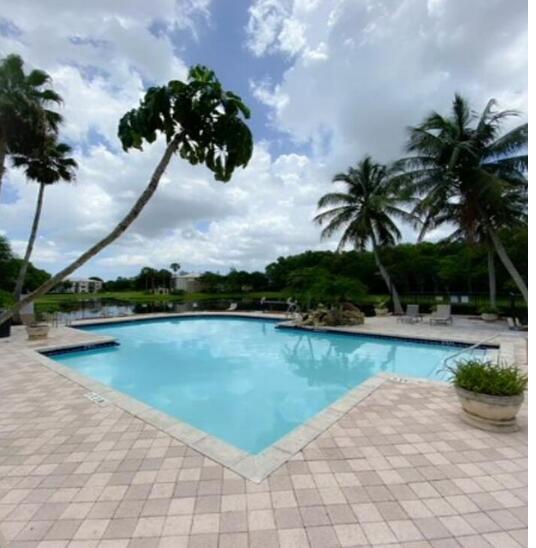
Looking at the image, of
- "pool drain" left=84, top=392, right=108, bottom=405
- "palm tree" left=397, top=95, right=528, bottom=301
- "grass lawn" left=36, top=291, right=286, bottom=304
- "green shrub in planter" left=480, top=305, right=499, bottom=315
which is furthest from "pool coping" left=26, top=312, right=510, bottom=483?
"grass lawn" left=36, top=291, right=286, bottom=304

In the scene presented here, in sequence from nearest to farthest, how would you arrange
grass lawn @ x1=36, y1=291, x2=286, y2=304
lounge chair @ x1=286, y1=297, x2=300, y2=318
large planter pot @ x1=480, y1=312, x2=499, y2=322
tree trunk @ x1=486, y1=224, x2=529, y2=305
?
tree trunk @ x1=486, y1=224, x2=529, y2=305
large planter pot @ x1=480, y1=312, x2=499, y2=322
lounge chair @ x1=286, y1=297, x2=300, y2=318
grass lawn @ x1=36, y1=291, x2=286, y2=304

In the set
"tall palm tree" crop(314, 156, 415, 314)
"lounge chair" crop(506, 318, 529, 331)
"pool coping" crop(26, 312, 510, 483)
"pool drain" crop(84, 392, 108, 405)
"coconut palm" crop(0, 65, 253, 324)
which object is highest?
"tall palm tree" crop(314, 156, 415, 314)

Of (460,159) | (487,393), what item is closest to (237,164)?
(487,393)

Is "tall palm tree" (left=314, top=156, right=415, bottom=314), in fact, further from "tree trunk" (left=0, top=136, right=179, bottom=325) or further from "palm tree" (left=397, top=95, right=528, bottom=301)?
"tree trunk" (left=0, top=136, right=179, bottom=325)

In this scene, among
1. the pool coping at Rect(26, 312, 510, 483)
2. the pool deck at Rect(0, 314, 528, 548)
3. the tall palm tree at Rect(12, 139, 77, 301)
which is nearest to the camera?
the pool deck at Rect(0, 314, 528, 548)

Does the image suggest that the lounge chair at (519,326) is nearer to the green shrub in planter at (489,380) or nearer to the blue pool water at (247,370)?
the blue pool water at (247,370)

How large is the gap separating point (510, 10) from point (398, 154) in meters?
10.6

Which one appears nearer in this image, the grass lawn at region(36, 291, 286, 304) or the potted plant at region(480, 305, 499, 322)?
the potted plant at region(480, 305, 499, 322)

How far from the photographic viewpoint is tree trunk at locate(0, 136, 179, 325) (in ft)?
6.81

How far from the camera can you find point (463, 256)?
20.6 metres

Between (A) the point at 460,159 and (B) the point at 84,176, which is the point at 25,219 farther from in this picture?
(A) the point at 460,159

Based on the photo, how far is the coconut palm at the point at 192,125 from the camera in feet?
8.10

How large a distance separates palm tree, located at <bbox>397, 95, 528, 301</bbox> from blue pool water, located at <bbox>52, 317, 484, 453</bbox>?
569 cm

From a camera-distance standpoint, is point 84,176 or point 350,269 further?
point 350,269
